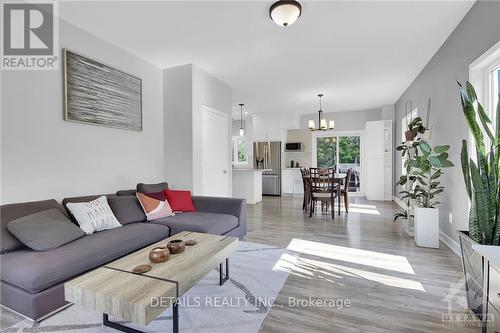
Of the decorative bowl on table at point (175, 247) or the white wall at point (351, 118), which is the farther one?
the white wall at point (351, 118)

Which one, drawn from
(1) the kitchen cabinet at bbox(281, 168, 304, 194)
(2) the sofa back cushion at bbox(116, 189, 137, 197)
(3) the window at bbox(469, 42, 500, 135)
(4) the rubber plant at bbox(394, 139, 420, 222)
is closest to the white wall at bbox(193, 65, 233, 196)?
(2) the sofa back cushion at bbox(116, 189, 137, 197)

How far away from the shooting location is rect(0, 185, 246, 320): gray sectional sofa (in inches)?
67.9

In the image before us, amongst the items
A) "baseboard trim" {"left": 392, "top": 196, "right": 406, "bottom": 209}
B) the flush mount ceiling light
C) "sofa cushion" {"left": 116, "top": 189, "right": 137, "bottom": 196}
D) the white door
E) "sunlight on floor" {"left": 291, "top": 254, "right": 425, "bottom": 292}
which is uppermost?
the flush mount ceiling light

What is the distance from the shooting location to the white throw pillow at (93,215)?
2.44 metres

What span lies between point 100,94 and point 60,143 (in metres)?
0.82

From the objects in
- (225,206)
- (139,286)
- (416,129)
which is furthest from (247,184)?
(139,286)

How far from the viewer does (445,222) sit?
3396 millimetres

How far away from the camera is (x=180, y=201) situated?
343 centimetres

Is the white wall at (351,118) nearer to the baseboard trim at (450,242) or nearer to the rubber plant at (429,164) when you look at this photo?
the rubber plant at (429,164)

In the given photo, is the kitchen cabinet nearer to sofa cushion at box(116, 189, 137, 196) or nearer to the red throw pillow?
the red throw pillow

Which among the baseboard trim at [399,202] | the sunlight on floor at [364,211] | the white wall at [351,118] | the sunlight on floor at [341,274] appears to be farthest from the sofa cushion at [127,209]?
the white wall at [351,118]

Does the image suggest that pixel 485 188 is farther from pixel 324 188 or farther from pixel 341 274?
pixel 324 188

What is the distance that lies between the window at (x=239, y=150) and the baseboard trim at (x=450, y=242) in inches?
244

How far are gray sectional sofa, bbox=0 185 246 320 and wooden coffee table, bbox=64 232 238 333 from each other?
1.42ft
